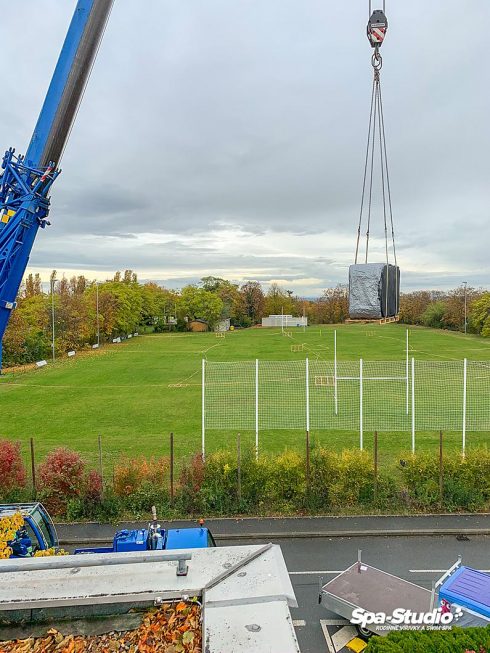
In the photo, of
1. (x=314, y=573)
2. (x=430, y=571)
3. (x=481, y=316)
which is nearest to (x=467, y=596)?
(x=430, y=571)

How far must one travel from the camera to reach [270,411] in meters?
27.3

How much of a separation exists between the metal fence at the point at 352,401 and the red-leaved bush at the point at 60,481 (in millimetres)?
6028

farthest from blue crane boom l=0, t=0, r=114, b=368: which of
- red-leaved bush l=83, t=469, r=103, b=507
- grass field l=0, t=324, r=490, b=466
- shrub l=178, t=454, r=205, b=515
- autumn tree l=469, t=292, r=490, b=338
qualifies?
autumn tree l=469, t=292, r=490, b=338

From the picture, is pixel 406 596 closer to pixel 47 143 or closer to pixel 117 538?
pixel 117 538

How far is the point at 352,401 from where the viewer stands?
94.3 ft

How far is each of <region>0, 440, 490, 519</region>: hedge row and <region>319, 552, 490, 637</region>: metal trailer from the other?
4462mm

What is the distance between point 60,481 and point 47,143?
889 centimetres

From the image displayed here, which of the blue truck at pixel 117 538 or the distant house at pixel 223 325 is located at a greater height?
the distant house at pixel 223 325

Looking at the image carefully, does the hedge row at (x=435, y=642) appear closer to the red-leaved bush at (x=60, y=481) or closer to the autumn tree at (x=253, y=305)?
the red-leaved bush at (x=60, y=481)

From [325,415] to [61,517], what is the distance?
49.5ft

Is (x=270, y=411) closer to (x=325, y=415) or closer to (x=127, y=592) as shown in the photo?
(x=325, y=415)

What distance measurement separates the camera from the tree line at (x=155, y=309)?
187 feet

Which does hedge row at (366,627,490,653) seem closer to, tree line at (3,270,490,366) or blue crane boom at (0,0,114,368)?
blue crane boom at (0,0,114,368)

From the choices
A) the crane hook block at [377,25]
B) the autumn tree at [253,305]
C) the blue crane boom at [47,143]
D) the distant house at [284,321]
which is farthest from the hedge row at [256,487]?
the autumn tree at [253,305]
